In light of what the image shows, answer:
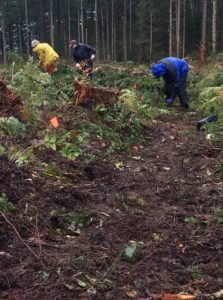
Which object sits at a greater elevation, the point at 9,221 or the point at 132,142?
the point at 9,221

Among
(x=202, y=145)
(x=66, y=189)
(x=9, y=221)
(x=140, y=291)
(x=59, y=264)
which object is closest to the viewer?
(x=140, y=291)

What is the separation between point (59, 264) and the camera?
4.05 meters

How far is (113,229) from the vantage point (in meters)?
4.97

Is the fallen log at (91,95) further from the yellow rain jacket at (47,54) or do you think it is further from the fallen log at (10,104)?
the yellow rain jacket at (47,54)

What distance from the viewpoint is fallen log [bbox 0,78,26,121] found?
8711 mm

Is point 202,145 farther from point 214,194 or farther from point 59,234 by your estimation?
point 59,234

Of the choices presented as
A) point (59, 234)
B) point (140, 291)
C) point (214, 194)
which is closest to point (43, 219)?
point (59, 234)

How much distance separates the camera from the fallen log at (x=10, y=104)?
8.71 m

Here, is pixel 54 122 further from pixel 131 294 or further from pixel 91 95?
pixel 131 294

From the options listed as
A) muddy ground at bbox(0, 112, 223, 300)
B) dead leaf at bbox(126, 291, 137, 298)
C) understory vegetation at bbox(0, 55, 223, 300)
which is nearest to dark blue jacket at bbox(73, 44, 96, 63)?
understory vegetation at bbox(0, 55, 223, 300)

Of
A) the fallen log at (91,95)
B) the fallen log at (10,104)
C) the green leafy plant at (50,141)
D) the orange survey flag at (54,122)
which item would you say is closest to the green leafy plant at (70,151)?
the green leafy plant at (50,141)

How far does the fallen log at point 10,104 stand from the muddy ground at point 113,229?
5.46 ft

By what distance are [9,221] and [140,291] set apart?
166 cm

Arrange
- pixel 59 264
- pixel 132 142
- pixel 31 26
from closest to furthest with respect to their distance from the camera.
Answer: pixel 59 264 < pixel 132 142 < pixel 31 26
